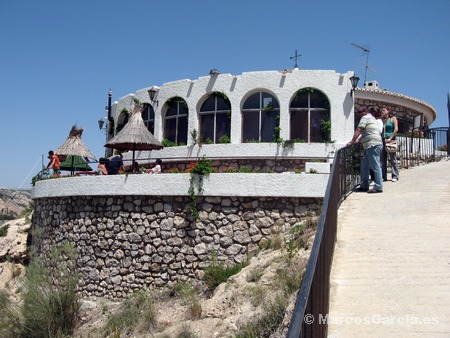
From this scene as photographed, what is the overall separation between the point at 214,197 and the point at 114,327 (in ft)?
A: 13.4

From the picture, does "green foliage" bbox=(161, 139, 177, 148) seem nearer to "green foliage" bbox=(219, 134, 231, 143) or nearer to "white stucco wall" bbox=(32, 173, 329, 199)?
"green foliage" bbox=(219, 134, 231, 143)

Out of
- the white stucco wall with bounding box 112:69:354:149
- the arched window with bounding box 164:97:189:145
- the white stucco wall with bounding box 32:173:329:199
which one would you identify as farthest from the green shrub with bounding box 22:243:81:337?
the white stucco wall with bounding box 112:69:354:149

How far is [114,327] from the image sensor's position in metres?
10.7

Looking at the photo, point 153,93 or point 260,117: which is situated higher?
point 153,93

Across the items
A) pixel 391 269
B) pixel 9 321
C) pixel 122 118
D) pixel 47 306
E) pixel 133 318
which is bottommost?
pixel 9 321

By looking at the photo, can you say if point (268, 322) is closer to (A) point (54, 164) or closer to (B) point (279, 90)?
(B) point (279, 90)

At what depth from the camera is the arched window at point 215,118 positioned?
60.6 ft

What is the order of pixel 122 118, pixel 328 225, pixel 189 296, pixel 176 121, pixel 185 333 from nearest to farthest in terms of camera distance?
pixel 328 225, pixel 185 333, pixel 189 296, pixel 176 121, pixel 122 118

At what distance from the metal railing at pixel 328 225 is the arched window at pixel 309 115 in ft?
9.56

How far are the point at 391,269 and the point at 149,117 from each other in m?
16.0

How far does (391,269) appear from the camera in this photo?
19.6 ft

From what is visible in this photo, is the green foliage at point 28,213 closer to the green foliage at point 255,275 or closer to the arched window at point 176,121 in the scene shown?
the arched window at point 176,121

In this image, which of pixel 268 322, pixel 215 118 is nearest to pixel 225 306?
pixel 268 322

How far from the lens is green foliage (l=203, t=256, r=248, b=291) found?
11.2 m
